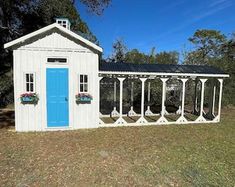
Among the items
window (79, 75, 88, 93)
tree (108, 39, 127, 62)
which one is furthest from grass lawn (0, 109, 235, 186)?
tree (108, 39, 127, 62)

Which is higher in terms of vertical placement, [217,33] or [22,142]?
[217,33]

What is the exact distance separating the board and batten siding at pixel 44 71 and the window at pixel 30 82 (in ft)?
0.44

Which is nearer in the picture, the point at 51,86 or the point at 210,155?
the point at 210,155

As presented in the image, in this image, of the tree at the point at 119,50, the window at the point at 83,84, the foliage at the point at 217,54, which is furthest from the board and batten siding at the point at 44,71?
the tree at the point at 119,50

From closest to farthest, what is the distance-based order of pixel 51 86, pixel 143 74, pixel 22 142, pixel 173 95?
pixel 22 142, pixel 51 86, pixel 143 74, pixel 173 95

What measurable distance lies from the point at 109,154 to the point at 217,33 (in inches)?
1205

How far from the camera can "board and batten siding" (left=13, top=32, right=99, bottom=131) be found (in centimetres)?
755

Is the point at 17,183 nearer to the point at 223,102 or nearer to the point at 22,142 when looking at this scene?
the point at 22,142

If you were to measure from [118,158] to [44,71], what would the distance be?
4375 millimetres

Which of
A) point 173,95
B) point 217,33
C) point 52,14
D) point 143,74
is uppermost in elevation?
point 217,33

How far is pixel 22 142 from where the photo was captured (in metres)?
6.50

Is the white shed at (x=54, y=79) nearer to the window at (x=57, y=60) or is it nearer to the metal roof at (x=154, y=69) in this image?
the window at (x=57, y=60)

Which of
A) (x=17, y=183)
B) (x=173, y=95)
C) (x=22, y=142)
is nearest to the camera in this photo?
(x=17, y=183)

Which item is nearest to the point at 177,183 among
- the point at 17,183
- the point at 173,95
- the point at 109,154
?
the point at 109,154
